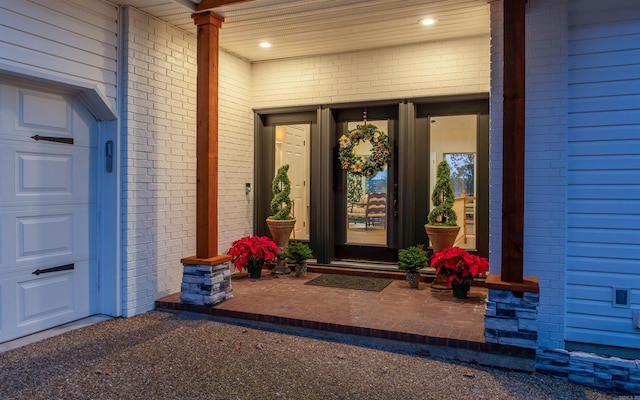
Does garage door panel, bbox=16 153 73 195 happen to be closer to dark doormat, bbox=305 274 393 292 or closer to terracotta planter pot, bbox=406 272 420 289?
dark doormat, bbox=305 274 393 292

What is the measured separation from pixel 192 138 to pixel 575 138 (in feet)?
11.3

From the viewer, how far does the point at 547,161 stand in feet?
10.3

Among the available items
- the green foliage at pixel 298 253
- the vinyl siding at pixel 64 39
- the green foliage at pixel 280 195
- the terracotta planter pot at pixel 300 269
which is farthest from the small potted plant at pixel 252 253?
the vinyl siding at pixel 64 39

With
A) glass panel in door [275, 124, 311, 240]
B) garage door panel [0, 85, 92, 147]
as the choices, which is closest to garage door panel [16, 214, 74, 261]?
garage door panel [0, 85, 92, 147]

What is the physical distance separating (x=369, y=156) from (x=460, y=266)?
1.77 meters

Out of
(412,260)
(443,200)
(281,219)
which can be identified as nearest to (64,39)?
(281,219)

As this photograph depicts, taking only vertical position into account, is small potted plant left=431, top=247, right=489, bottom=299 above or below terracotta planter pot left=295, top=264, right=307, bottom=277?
above

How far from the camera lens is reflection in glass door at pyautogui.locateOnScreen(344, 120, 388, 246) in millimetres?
5254

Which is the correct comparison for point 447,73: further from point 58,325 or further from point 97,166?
point 58,325

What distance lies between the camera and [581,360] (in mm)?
2924

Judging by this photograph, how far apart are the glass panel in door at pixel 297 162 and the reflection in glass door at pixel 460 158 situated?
159cm

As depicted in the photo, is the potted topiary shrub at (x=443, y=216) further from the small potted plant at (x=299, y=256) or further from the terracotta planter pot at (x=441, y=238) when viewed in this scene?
the small potted plant at (x=299, y=256)

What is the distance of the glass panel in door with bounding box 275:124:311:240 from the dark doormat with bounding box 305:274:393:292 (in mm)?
929

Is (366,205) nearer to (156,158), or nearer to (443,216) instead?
(443,216)
